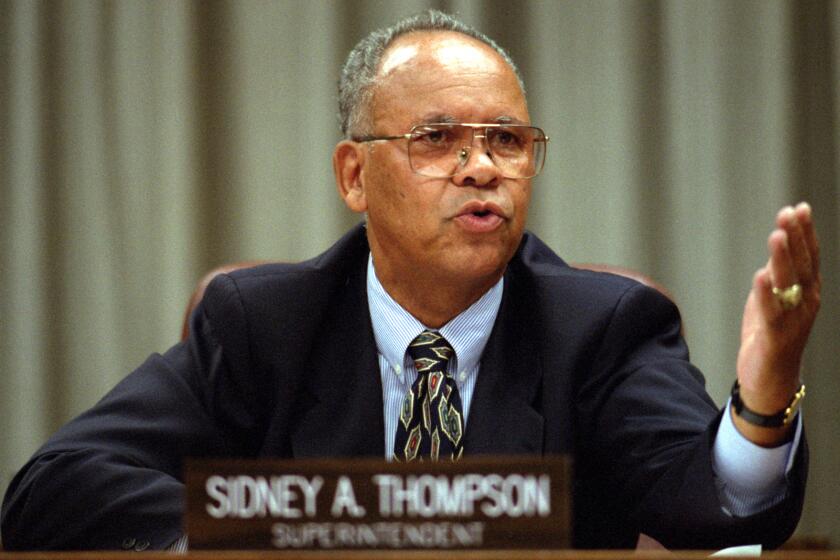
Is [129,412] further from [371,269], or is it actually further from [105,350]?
[105,350]

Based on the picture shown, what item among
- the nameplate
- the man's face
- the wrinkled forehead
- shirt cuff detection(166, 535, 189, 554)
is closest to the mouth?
the man's face

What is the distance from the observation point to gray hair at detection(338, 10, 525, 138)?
6.25 feet

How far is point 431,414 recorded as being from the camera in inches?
68.0

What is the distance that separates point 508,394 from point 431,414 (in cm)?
13

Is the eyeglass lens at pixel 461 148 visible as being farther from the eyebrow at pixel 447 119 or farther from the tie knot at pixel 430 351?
the tie knot at pixel 430 351

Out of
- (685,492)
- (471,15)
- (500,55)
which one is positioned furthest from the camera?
(471,15)

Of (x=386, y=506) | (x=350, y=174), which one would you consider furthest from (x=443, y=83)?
(x=386, y=506)

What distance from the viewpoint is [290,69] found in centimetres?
319

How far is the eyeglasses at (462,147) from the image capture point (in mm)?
1770

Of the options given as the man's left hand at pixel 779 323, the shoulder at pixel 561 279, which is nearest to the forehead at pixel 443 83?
the shoulder at pixel 561 279

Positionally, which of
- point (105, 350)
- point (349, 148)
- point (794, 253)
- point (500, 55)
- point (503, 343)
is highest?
point (500, 55)

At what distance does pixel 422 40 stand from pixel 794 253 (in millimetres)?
884

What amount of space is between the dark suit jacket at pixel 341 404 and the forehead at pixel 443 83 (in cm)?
29

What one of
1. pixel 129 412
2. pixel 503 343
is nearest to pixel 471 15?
pixel 503 343
